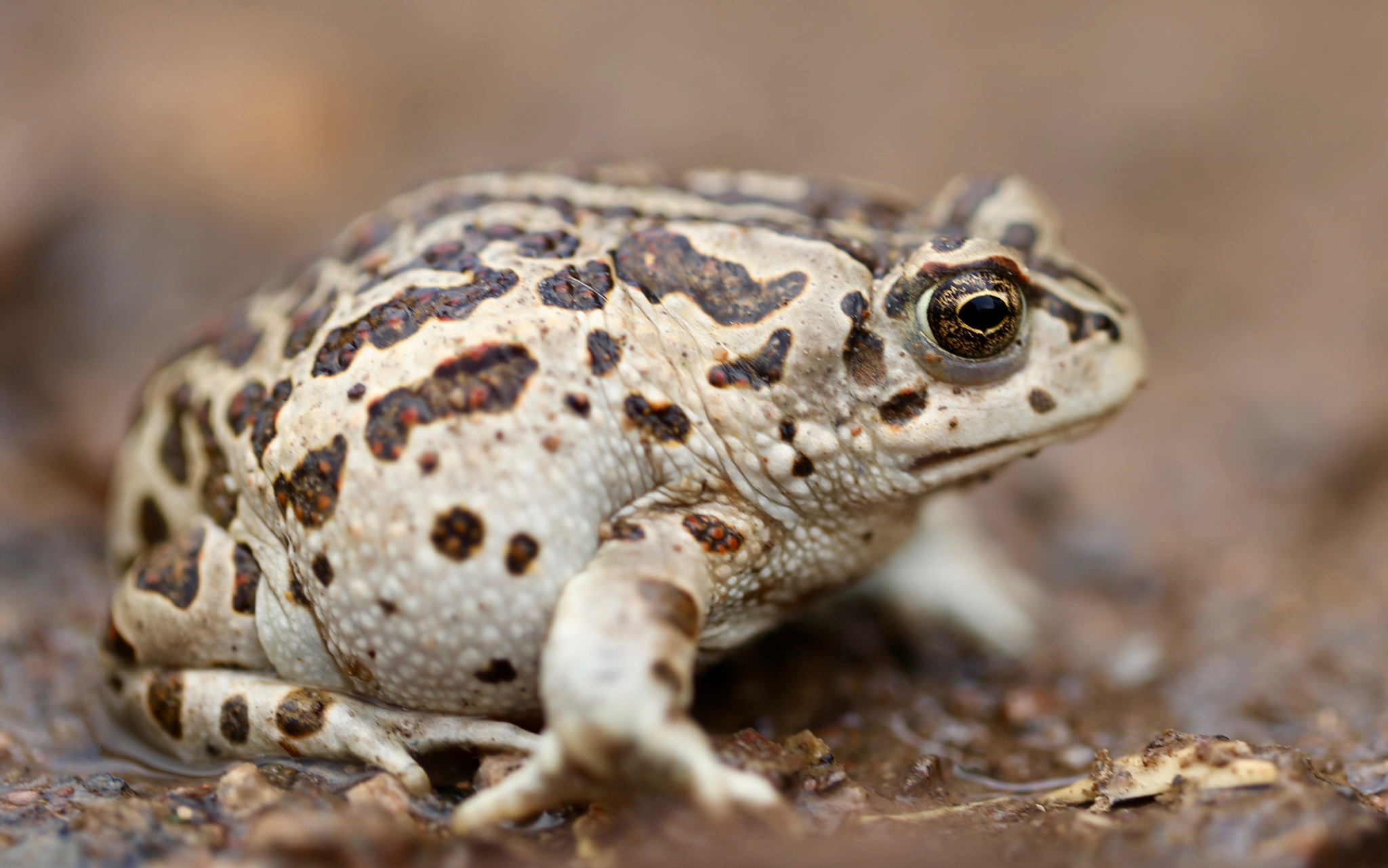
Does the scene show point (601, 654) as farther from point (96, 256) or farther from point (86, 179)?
point (86, 179)

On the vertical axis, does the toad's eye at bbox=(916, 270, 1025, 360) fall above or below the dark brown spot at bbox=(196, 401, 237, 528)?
above

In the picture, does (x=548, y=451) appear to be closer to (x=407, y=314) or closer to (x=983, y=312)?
(x=407, y=314)

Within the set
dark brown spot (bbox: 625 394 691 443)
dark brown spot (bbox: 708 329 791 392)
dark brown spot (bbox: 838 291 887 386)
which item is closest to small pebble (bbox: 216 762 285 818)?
dark brown spot (bbox: 625 394 691 443)

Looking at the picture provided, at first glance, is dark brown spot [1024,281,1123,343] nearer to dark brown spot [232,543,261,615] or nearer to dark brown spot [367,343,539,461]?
dark brown spot [367,343,539,461]

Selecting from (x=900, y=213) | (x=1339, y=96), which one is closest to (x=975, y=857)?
(x=900, y=213)

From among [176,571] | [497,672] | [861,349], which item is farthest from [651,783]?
[176,571]

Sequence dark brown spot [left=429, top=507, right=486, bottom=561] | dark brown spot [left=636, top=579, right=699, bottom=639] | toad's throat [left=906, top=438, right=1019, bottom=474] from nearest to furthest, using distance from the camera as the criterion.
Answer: dark brown spot [left=636, top=579, right=699, bottom=639] → dark brown spot [left=429, top=507, right=486, bottom=561] → toad's throat [left=906, top=438, right=1019, bottom=474]
